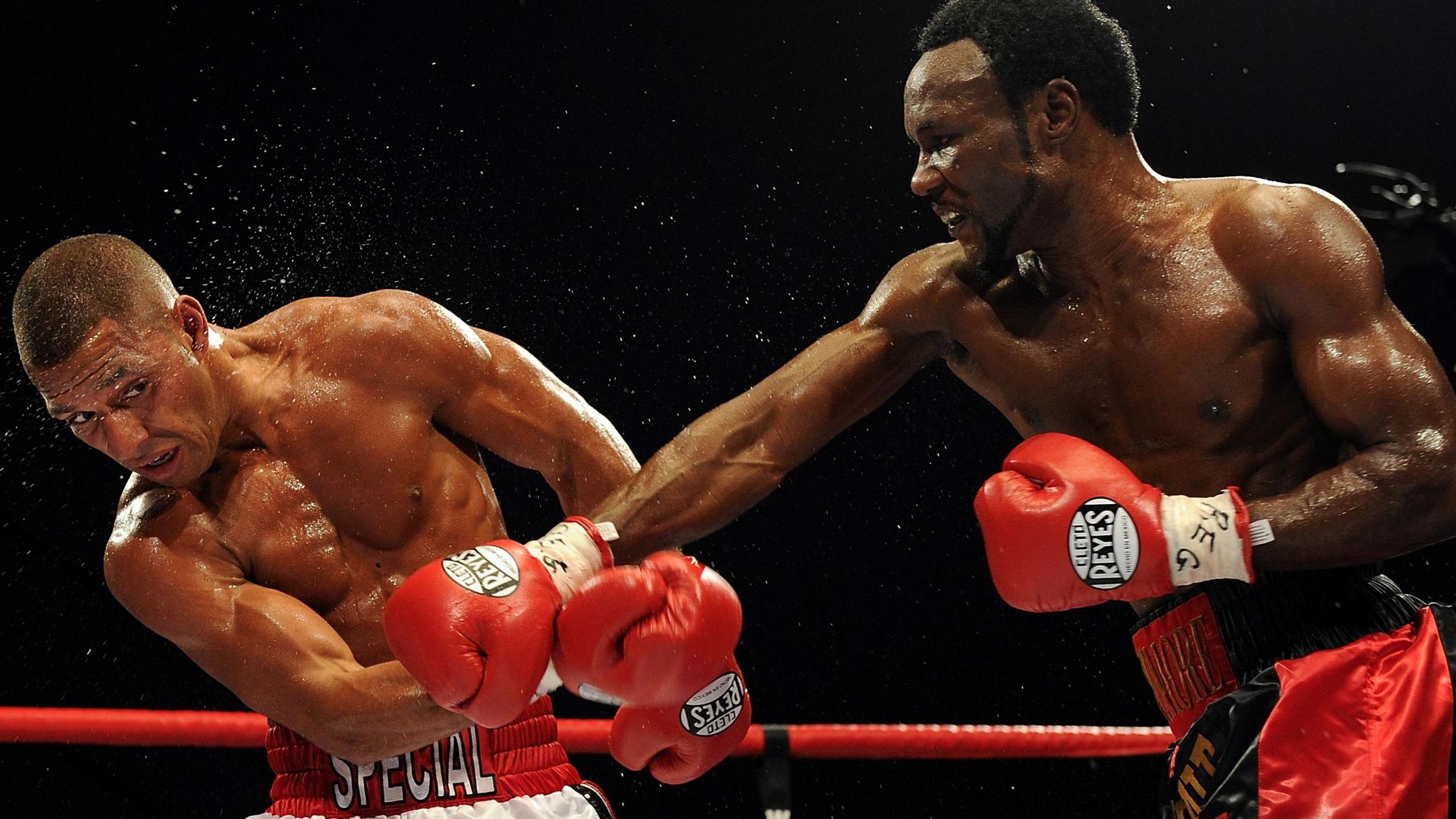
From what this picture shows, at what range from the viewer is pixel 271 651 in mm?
1850

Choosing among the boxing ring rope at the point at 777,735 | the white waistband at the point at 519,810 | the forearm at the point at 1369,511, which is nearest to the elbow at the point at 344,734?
the white waistband at the point at 519,810

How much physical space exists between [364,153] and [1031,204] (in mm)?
2368

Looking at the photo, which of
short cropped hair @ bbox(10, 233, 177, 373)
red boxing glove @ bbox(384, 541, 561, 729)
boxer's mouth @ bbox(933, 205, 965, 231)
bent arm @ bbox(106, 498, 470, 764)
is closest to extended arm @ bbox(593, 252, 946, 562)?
boxer's mouth @ bbox(933, 205, 965, 231)

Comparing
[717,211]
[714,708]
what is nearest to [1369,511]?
[714,708]

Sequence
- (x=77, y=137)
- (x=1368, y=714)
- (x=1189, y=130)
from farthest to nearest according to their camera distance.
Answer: (x=1189, y=130)
(x=77, y=137)
(x=1368, y=714)

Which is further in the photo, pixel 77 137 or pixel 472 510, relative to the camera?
pixel 77 137

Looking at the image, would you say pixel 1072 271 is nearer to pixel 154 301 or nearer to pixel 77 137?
pixel 154 301

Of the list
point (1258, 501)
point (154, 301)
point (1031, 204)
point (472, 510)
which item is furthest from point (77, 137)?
point (1258, 501)

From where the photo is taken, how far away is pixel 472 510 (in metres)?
2.11

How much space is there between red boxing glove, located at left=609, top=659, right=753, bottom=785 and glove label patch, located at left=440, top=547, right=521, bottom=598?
0.34 meters

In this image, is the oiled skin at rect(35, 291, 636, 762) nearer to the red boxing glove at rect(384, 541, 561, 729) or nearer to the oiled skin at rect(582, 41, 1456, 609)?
the red boxing glove at rect(384, 541, 561, 729)

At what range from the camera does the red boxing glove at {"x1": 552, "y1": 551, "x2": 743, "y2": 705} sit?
150 centimetres

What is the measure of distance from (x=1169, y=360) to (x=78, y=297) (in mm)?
1559

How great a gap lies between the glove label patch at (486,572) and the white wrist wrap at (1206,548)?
76cm
